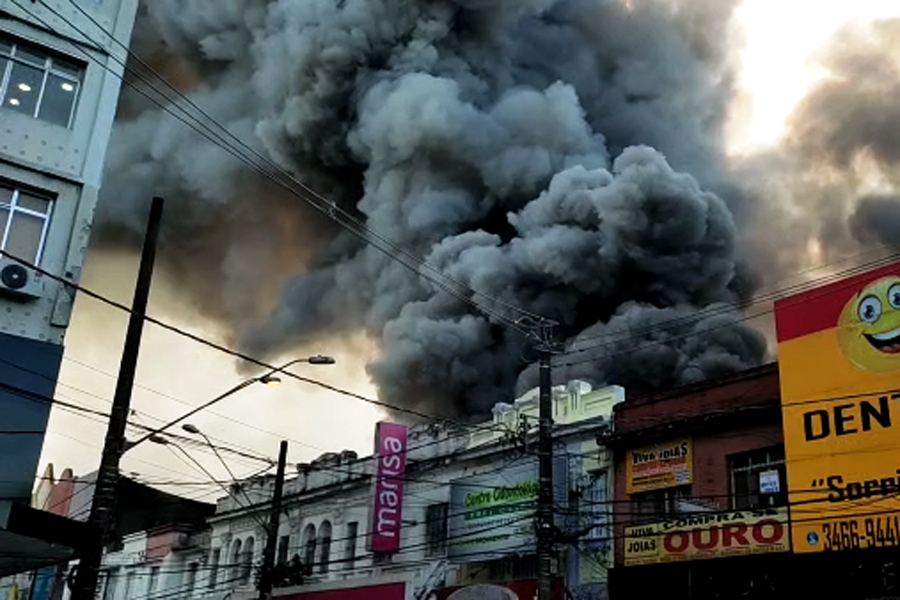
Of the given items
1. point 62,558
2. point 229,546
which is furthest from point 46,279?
point 229,546

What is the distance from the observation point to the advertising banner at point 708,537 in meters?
19.0

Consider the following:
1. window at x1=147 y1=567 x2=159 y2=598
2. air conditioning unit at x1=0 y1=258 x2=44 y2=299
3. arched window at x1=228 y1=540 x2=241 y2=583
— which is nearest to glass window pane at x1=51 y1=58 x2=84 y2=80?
air conditioning unit at x1=0 y1=258 x2=44 y2=299

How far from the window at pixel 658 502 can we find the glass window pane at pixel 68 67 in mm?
15647

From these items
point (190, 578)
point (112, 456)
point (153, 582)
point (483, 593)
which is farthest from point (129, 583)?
point (112, 456)

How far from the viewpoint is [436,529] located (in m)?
27.4

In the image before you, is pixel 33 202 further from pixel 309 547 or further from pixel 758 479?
pixel 309 547

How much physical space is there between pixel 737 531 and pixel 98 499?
42.4 feet

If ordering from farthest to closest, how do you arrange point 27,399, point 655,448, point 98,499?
point 655,448
point 27,399
point 98,499

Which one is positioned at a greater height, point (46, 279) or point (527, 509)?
point (46, 279)

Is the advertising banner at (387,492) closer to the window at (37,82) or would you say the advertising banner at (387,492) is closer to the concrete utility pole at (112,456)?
the window at (37,82)

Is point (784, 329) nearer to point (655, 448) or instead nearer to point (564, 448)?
point (655, 448)

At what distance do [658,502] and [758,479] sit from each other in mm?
2681

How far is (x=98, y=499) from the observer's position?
485 inches

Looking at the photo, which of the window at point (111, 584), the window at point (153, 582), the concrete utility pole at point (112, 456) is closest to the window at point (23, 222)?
the concrete utility pole at point (112, 456)
